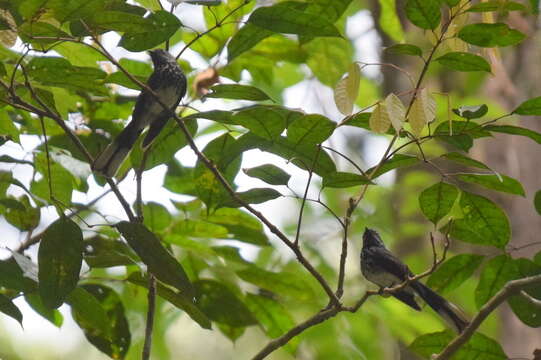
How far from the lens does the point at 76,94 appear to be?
8.96ft

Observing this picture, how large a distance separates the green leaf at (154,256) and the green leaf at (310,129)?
42 centimetres

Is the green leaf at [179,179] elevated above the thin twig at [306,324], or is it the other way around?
the green leaf at [179,179]

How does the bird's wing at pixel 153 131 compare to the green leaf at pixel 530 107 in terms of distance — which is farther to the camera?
the bird's wing at pixel 153 131

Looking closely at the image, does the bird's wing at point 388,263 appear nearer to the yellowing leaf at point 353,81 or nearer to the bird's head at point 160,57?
the bird's head at point 160,57

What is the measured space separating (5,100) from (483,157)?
4.06 meters

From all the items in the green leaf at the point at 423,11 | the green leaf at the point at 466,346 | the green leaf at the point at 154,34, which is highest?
the green leaf at the point at 154,34

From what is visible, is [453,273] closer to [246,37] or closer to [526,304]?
[526,304]

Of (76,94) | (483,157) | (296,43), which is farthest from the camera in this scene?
(483,157)

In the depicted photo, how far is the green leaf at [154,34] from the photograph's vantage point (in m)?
1.83

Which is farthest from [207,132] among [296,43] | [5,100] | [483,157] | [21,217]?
[483,157]

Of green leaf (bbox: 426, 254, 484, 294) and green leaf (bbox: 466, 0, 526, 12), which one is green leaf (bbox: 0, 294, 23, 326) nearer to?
green leaf (bbox: 426, 254, 484, 294)

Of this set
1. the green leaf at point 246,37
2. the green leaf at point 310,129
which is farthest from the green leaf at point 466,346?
the green leaf at point 246,37

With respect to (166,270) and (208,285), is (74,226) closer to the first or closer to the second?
(166,270)

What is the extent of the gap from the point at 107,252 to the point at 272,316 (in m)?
0.78
